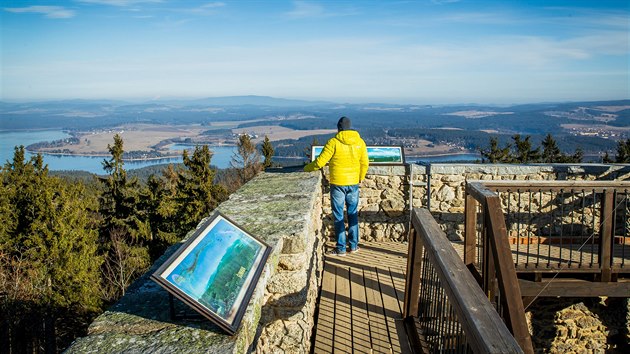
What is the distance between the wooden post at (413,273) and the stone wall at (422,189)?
321cm

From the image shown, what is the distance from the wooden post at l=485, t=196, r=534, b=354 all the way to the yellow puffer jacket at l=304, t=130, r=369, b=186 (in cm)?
236

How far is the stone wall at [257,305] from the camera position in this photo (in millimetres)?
1836

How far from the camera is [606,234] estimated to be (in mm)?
4680

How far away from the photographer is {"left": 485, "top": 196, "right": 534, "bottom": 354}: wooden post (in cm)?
361

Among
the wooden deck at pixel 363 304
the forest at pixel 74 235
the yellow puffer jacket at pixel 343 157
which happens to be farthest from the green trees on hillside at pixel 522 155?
the yellow puffer jacket at pixel 343 157

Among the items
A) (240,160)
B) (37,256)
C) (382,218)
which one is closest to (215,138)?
(240,160)

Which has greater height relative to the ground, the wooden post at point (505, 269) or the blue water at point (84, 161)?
the wooden post at point (505, 269)

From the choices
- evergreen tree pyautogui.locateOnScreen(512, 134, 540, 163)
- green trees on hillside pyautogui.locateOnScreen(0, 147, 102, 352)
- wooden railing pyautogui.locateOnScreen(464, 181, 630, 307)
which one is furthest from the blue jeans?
evergreen tree pyautogui.locateOnScreen(512, 134, 540, 163)

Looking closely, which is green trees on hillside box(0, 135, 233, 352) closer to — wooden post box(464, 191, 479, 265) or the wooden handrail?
wooden post box(464, 191, 479, 265)

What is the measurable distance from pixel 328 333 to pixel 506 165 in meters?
4.14

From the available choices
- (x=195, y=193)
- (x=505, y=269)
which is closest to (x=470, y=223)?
(x=505, y=269)

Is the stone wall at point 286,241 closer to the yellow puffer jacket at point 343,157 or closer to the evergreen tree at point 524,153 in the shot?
the yellow puffer jacket at point 343,157

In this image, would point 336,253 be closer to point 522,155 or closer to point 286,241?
point 286,241

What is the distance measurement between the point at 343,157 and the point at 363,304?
6.03 ft
